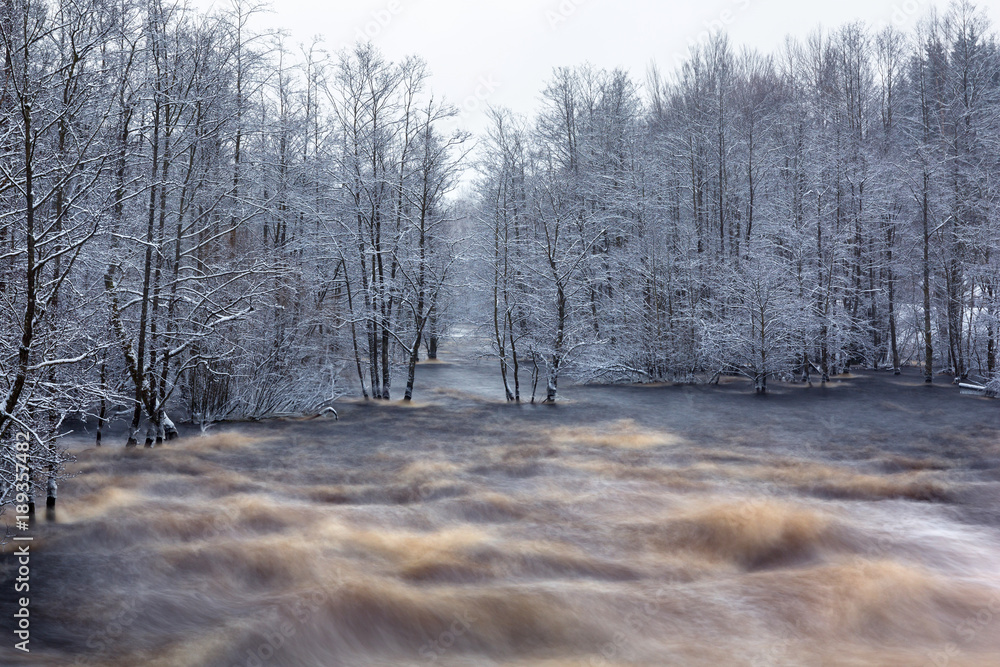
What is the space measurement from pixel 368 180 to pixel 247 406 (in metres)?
6.34

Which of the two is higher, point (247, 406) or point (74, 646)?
point (247, 406)

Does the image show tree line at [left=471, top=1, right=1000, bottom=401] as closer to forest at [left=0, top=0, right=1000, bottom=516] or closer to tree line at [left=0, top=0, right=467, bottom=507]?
forest at [left=0, top=0, right=1000, bottom=516]

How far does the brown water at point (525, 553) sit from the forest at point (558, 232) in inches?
122

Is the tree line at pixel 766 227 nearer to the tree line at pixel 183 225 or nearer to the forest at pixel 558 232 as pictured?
the forest at pixel 558 232

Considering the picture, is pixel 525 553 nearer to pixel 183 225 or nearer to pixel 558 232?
pixel 183 225

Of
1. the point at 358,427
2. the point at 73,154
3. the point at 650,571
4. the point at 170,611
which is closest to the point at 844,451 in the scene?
the point at 650,571

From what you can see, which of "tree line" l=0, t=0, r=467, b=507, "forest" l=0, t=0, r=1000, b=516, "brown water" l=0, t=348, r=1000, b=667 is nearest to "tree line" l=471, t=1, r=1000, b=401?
"forest" l=0, t=0, r=1000, b=516

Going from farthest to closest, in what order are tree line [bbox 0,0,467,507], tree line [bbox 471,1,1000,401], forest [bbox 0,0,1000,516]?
tree line [bbox 471,1,1000,401] → forest [bbox 0,0,1000,516] → tree line [bbox 0,0,467,507]

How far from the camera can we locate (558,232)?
67.8 feet

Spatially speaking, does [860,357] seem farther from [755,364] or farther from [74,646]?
[74,646]

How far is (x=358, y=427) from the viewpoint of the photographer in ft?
48.4

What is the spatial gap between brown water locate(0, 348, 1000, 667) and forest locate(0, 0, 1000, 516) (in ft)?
10.2

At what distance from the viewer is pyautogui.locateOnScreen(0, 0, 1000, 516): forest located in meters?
12.2

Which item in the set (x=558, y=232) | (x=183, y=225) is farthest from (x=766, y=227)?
(x=183, y=225)
